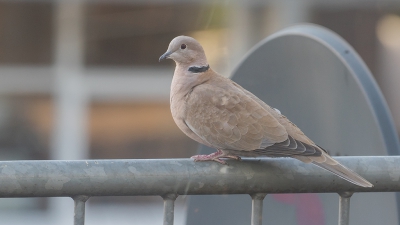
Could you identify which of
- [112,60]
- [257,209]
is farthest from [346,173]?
[112,60]

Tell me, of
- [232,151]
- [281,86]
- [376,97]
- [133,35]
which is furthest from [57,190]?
[133,35]

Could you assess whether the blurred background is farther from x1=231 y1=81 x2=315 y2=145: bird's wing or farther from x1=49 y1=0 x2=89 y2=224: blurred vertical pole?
x1=231 y1=81 x2=315 y2=145: bird's wing

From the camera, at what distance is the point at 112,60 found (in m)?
7.42

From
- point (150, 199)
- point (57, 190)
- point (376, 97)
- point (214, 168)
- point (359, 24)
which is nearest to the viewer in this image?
point (57, 190)

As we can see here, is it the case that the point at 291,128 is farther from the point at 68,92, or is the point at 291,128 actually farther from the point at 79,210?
the point at 68,92

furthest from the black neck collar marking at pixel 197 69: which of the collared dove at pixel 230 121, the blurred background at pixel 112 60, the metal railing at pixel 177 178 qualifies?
the blurred background at pixel 112 60

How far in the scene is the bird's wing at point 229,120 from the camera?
7.37 feet

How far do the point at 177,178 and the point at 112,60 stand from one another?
5.80 m

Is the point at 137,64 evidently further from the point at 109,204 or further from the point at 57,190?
the point at 57,190

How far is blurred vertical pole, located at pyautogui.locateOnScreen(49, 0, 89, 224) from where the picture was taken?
24.0 ft

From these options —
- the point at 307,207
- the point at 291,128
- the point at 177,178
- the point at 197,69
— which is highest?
the point at 197,69

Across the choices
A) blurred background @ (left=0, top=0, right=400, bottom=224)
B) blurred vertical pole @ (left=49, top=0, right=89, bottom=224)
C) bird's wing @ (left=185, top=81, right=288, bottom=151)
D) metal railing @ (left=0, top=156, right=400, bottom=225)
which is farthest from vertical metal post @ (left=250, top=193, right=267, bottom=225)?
blurred vertical pole @ (left=49, top=0, right=89, bottom=224)

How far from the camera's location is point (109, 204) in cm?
766

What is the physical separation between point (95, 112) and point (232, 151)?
5.42 m
